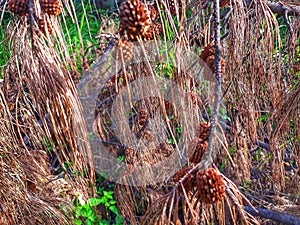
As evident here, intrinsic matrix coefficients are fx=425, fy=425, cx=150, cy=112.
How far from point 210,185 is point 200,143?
17 cm

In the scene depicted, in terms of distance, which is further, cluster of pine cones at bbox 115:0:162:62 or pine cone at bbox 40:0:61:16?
pine cone at bbox 40:0:61:16

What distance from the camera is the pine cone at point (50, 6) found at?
76cm

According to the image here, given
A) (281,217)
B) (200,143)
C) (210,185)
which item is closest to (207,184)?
(210,185)

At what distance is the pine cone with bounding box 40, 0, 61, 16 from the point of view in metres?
0.76

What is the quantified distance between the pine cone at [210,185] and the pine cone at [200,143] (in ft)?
0.40

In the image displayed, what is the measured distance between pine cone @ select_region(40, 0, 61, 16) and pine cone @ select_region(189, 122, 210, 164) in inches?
13.6

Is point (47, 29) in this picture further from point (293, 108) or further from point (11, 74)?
point (293, 108)

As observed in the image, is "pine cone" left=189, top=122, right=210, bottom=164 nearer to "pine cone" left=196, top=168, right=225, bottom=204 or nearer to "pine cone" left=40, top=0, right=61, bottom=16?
"pine cone" left=196, top=168, right=225, bottom=204

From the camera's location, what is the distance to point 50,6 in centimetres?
77

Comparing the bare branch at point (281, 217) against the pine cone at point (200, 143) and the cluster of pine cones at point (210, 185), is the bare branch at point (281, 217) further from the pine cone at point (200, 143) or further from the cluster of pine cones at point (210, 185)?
the cluster of pine cones at point (210, 185)

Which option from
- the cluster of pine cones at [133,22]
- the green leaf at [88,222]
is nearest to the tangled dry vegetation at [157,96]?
the cluster of pine cones at [133,22]

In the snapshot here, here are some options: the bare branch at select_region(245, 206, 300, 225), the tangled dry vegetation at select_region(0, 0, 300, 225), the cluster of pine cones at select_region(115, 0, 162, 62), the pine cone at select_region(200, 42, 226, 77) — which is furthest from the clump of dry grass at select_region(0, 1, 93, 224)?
the bare branch at select_region(245, 206, 300, 225)

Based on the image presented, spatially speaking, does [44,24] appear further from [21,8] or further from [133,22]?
[133,22]

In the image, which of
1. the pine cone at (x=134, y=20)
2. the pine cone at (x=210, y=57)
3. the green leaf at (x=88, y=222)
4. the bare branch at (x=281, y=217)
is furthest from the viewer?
the green leaf at (x=88, y=222)
